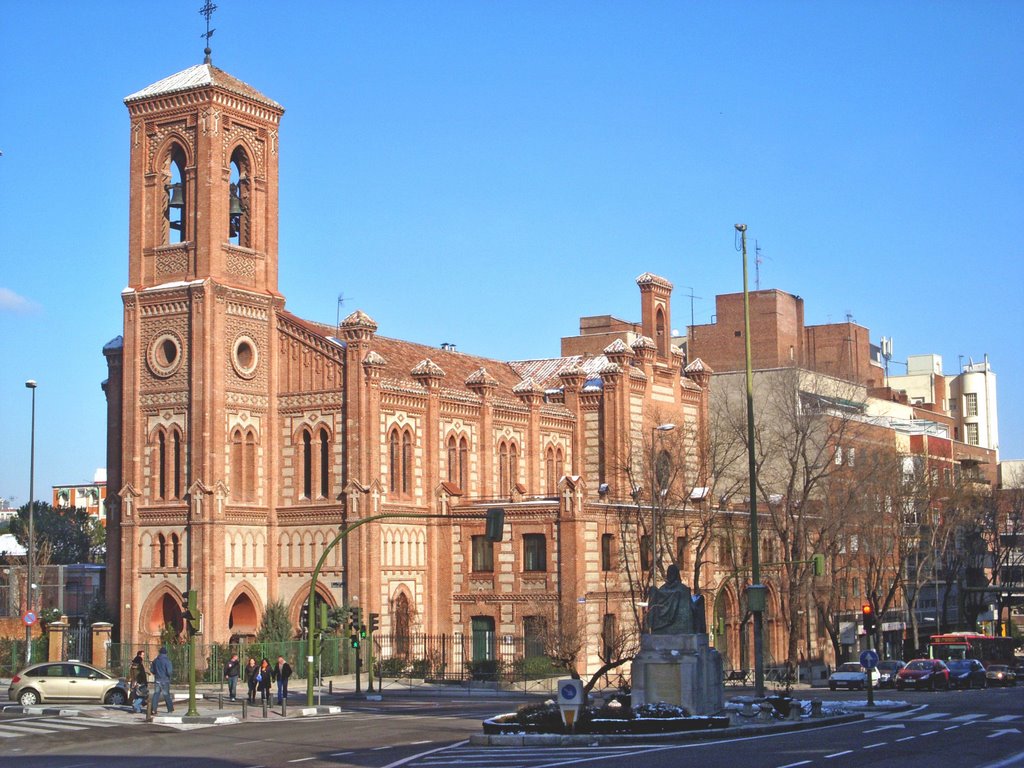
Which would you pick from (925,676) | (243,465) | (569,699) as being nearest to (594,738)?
(569,699)

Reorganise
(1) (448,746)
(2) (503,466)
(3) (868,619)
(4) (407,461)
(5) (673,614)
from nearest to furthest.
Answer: (1) (448,746)
(5) (673,614)
(3) (868,619)
(4) (407,461)
(2) (503,466)

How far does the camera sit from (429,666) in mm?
57094

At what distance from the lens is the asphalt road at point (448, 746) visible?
26.0m

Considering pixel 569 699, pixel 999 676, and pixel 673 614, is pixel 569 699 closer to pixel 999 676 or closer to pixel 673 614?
pixel 673 614

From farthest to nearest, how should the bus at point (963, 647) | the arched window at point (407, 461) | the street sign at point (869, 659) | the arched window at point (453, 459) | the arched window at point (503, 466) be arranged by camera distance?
the arched window at point (503, 466) → the bus at point (963, 647) → the arched window at point (453, 459) → the arched window at point (407, 461) → the street sign at point (869, 659)

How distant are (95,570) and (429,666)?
29664 mm

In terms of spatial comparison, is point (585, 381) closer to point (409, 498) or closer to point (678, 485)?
point (678, 485)

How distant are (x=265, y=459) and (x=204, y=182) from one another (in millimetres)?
11211

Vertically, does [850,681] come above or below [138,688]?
below

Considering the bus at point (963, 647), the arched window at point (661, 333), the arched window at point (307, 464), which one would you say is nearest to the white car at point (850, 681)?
the bus at point (963, 647)

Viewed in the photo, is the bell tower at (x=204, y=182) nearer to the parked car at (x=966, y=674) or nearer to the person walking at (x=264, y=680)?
the person walking at (x=264, y=680)

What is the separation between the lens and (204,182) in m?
57.1

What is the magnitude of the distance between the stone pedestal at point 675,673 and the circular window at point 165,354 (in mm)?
29913

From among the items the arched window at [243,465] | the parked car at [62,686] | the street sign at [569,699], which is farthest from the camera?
the arched window at [243,465]
